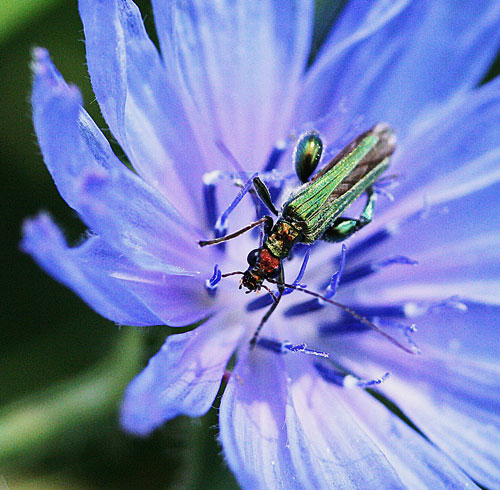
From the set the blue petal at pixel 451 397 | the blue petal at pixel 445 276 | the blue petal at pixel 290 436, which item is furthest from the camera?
the blue petal at pixel 445 276

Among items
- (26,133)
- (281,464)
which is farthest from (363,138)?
(26,133)

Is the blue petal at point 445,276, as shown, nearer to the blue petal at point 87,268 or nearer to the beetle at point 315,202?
the beetle at point 315,202

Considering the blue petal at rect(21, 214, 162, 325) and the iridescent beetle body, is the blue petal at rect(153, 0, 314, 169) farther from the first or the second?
the blue petal at rect(21, 214, 162, 325)

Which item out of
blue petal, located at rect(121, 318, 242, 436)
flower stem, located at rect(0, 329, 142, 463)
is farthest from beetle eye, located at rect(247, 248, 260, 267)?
flower stem, located at rect(0, 329, 142, 463)

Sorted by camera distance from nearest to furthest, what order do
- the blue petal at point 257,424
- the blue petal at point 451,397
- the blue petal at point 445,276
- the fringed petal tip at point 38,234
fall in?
the fringed petal tip at point 38,234 < the blue petal at point 257,424 < the blue petal at point 451,397 < the blue petal at point 445,276

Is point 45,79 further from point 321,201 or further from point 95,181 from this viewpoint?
point 321,201

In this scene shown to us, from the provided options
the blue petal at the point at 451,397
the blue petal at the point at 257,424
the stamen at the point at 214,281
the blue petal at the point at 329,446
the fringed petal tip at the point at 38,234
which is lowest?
the blue petal at the point at 451,397

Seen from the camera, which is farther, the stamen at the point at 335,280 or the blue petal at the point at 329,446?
the stamen at the point at 335,280

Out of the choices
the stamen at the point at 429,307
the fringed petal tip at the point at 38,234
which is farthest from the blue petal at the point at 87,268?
the stamen at the point at 429,307
